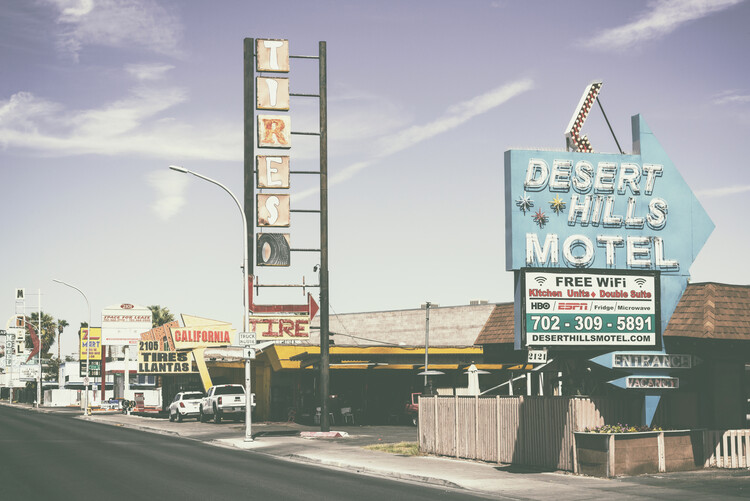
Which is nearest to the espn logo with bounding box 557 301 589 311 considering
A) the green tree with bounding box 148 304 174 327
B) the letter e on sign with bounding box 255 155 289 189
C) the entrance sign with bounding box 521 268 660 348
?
the entrance sign with bounding box 521 268 660 348

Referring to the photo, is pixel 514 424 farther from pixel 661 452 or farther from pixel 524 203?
pixel 524 203

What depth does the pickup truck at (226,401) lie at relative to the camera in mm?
→ 44188

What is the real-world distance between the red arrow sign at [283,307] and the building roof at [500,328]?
7.48 m

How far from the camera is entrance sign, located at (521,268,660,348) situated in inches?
791

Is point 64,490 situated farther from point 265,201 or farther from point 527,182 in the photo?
point 265,201

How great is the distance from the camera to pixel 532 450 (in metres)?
21.7

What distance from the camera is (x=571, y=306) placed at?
20.3 metres

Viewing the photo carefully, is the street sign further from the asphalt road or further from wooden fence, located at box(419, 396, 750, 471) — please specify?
wooden fence, located at box(419, 396, 750, 471)

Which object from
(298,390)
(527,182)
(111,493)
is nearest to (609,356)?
(527,182)

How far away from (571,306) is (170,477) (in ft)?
34.0

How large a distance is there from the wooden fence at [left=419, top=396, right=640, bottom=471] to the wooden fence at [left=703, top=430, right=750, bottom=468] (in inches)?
69.5

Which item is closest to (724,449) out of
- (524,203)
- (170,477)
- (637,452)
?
(637,452)

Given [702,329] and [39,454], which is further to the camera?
[39,454]

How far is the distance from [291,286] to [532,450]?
16127 mm
